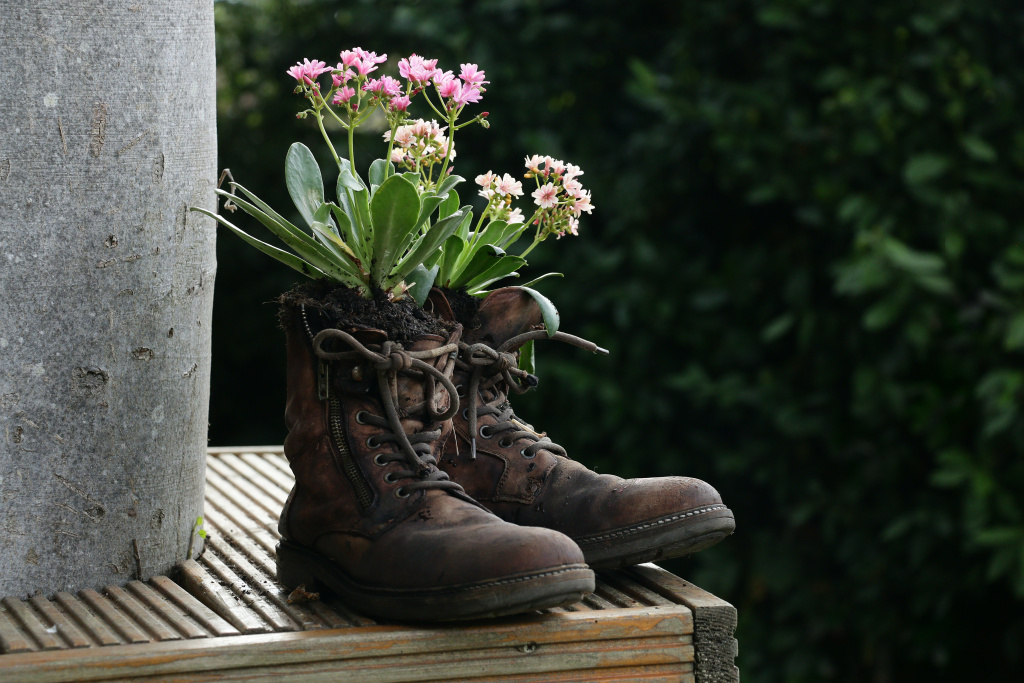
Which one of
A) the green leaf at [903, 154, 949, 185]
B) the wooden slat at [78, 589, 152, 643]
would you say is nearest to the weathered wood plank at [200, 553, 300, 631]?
the wooden slat at [78, 589, 152, 643]

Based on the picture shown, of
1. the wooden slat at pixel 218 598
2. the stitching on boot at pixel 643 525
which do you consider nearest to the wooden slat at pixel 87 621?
the wooden slat at pixel 218 598

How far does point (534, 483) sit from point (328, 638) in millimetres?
359

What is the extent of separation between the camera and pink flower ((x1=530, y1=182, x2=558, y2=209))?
130cm

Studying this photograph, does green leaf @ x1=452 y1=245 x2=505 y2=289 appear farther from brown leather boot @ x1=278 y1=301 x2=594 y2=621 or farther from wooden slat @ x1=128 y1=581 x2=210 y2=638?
wooden slat @ x1=128 y1=581 x2=210 y2=638

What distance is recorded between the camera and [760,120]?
2631 mm

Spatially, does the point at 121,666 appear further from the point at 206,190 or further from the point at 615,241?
the point at 615,241

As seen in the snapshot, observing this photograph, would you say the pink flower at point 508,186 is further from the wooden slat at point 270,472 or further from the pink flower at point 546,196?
the wooden slat at point 270,472

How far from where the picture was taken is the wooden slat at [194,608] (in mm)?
1089

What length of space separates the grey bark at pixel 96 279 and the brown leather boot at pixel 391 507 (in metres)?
0.21

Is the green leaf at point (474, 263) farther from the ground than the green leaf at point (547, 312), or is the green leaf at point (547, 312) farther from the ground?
the green leaf at point (474, 263)

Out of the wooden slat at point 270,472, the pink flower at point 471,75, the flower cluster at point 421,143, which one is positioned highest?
the pink flower at point 471,75

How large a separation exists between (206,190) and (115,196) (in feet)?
0.47

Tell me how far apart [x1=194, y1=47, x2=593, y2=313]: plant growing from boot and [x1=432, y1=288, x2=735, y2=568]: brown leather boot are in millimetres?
60

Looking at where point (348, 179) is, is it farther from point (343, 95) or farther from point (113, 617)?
point (113, 617)
